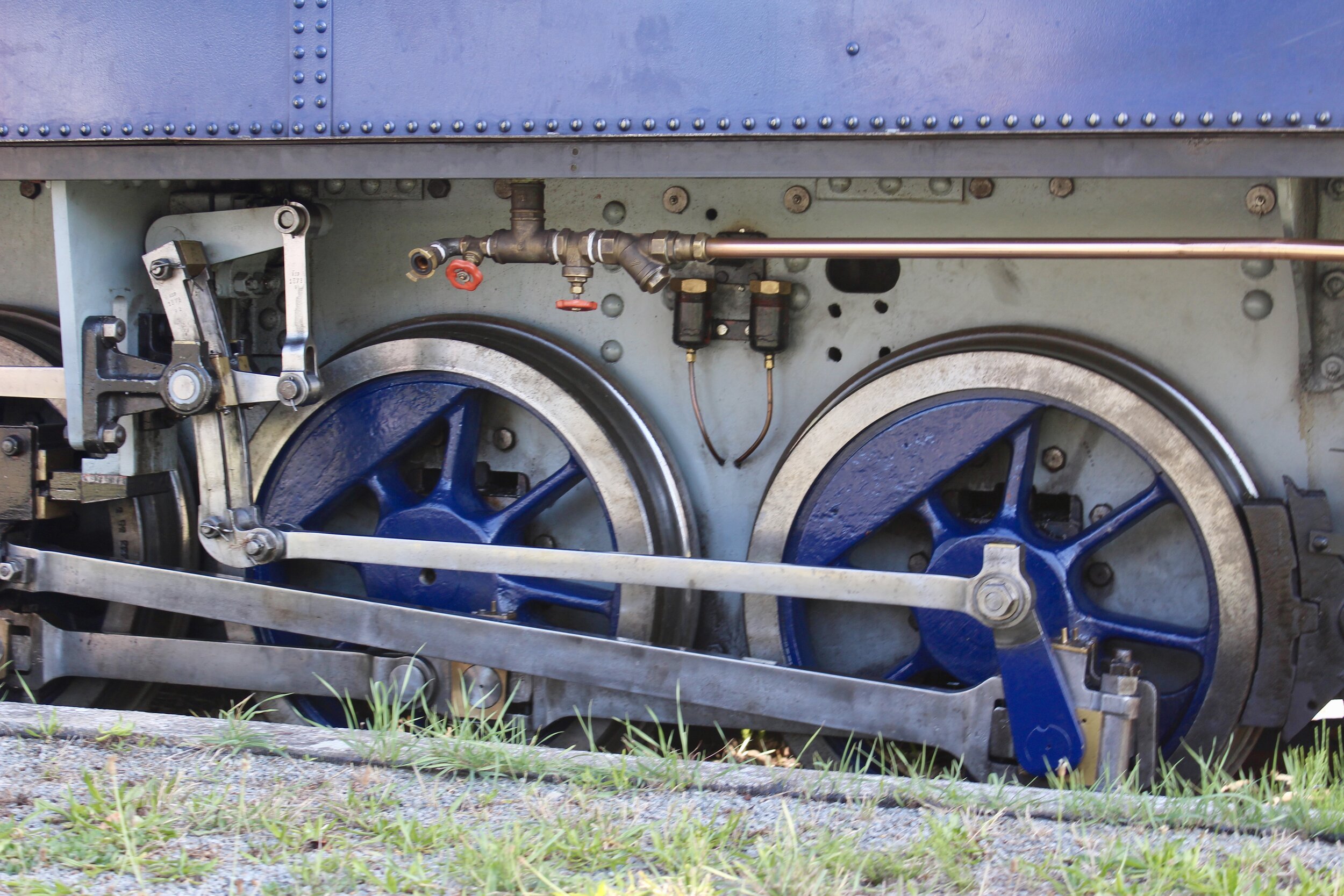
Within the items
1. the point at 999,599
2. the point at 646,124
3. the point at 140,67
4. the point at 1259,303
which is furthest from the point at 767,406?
the point at 140,67

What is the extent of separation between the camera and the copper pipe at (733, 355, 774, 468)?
2846 millimetres

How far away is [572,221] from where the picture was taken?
9.78 feet

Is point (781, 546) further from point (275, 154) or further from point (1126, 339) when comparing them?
point (275, 154)

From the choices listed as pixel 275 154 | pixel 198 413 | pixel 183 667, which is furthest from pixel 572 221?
pixel 183 667

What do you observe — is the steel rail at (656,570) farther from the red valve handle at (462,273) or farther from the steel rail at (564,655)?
the red valve handle at (462,273)

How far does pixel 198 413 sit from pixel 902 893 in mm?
1896

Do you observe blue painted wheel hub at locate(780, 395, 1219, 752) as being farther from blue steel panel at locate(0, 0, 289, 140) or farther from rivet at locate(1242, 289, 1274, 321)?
blue steel panel at locate(0, 0, 289, 140)

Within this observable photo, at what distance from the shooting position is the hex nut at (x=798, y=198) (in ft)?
9.16

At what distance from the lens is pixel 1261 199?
8.13 feet

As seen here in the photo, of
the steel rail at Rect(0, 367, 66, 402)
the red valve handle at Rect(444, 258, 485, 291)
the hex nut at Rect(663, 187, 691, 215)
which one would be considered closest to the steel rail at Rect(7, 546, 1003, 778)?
the steel rail at Rect(0, 367, 66, 402)

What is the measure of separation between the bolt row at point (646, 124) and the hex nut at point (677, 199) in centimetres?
62

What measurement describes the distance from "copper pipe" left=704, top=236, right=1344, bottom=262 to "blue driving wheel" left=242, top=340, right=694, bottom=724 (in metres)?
0.58

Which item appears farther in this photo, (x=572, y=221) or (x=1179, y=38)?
(x=572, y=221)

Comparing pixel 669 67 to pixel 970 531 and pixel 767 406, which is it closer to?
pixel 767 406
